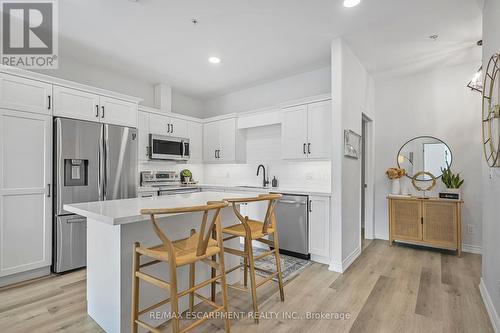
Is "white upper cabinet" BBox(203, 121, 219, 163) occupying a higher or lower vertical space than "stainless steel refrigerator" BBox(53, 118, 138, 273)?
higher

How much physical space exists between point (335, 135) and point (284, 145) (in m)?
0.99

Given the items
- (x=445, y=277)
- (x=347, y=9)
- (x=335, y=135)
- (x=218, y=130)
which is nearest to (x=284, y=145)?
(x=335, y=135)

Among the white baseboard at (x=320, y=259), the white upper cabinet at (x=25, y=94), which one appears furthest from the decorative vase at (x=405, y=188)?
the white upper cabinet at (x=25, y=94)

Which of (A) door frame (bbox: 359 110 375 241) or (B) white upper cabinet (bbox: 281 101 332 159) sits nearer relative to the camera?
(B) white upper cabinet (bbox: 281 101 332 159)

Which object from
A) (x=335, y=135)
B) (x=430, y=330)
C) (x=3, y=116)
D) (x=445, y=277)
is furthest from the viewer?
(x=335, y=135)

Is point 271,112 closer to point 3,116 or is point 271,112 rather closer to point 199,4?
point 199,4

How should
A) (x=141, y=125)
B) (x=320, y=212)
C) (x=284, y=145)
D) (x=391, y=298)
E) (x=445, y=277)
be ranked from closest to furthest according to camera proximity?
(x=391, y=298)
(x=445, y=277)
(x=320, y=212)
(x=284, y=145)
(x=141, y=125)

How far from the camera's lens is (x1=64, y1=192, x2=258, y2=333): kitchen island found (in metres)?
1.75

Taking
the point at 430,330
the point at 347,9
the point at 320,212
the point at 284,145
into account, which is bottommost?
the point at 430,330

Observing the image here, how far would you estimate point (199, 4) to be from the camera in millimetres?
2484

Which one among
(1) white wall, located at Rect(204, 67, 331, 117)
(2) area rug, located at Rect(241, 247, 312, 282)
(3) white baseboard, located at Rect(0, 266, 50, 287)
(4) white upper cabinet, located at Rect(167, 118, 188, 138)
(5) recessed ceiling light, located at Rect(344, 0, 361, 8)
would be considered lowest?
(2) area rug, located at Rect(241, 247, 312, 282)

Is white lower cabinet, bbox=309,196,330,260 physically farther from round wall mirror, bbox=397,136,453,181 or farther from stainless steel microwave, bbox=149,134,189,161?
stainless steel microwave, bbox=149,134,189,161

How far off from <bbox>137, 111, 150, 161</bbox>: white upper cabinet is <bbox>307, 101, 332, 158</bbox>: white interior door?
2.62 m

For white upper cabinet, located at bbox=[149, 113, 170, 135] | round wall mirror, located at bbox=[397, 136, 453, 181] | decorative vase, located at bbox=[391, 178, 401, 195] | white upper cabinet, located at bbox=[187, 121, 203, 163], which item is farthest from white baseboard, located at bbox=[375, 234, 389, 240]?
white upper cabinet, located at bbox=[149, 113, 170, 135]
